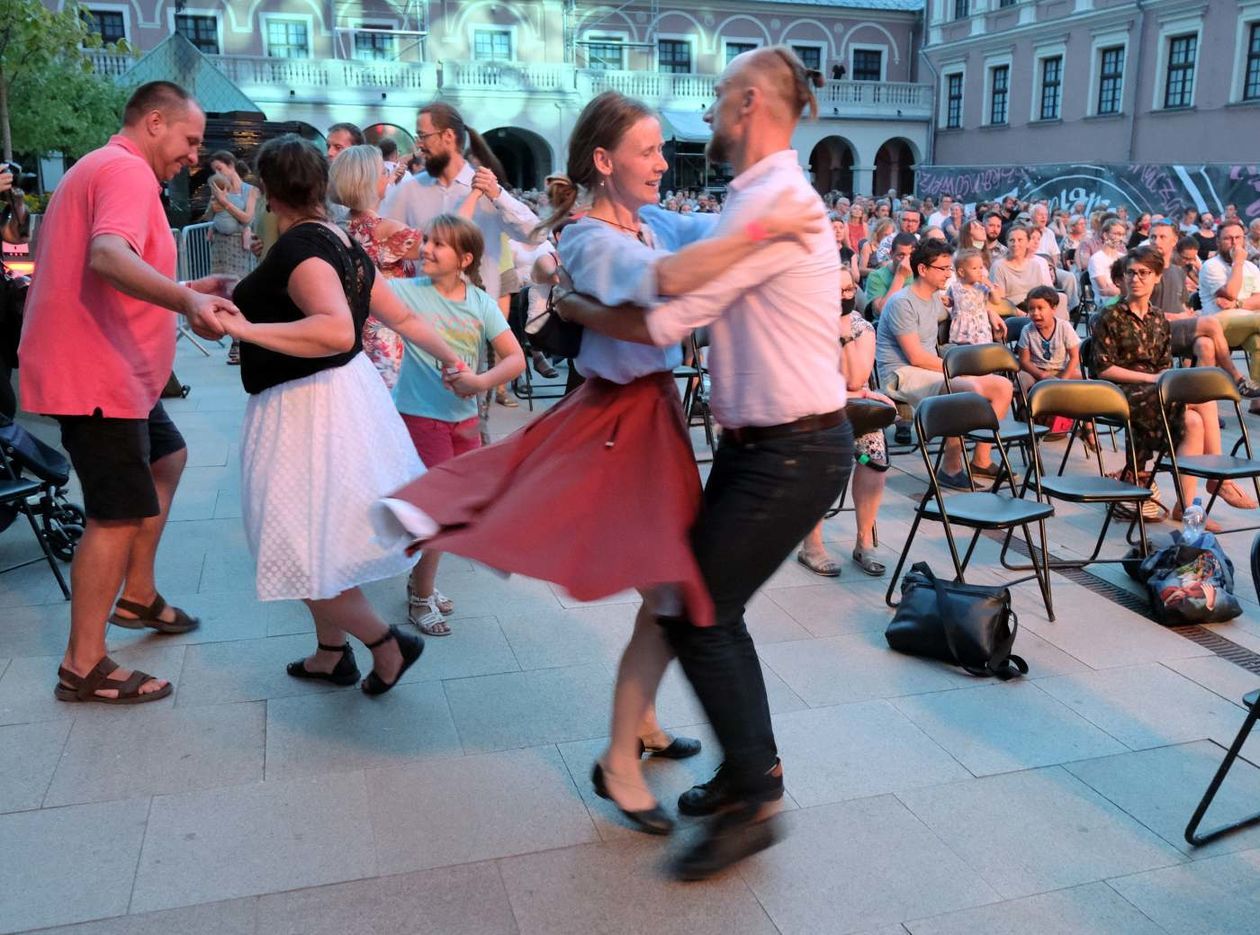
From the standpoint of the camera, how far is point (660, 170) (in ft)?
8.54

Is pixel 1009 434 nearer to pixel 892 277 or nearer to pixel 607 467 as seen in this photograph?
pixel 892 277

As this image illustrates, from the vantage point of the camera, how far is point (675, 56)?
40.3 metres

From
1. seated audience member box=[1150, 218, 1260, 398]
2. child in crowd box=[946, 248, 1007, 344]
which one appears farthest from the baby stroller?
seated audience member box=[1150, 218, 1260, 398]

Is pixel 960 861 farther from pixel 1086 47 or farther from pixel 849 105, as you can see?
pixel 849 105

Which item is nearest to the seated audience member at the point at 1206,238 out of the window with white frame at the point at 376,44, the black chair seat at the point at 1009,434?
the black chair seat at the point at 1009,434

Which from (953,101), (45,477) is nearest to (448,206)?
(45,477)

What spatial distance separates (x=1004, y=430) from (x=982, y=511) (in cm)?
182

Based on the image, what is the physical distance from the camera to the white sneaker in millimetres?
4262

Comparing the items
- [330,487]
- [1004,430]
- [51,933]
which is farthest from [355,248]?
[1004,430]

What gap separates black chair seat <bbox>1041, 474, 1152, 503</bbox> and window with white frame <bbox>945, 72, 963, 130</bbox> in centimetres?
3702

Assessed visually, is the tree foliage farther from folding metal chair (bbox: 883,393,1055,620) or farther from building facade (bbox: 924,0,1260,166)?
building facade (bbox: 924,0,1260,166)

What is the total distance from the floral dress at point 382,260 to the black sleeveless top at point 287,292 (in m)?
1.61

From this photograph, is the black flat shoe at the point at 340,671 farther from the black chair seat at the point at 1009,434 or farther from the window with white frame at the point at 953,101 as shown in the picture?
the window with white frame at the point at 953,101

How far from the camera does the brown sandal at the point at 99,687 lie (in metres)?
3.57
